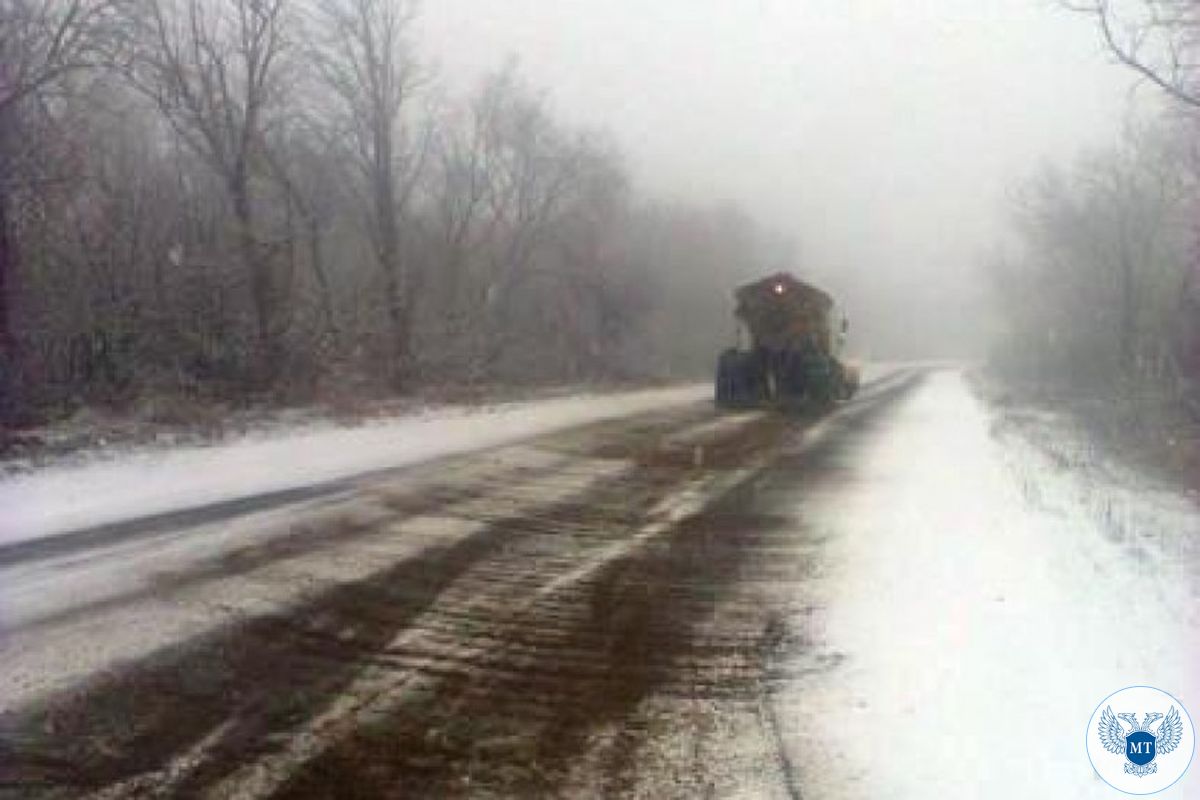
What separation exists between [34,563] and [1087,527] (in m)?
8.94

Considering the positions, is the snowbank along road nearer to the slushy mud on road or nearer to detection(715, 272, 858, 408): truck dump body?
the slushy mud on road

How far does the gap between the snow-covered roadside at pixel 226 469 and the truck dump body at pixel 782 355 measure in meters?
8.71

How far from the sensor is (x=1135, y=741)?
4477 millimetres

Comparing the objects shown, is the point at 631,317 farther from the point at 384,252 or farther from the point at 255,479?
the point at 255,479

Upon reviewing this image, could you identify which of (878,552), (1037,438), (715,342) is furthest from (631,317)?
(878,552)

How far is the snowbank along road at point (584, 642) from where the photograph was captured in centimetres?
461

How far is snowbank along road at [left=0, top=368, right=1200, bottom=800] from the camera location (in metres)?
4.61

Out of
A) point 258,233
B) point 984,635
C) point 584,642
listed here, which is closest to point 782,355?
point 258,233

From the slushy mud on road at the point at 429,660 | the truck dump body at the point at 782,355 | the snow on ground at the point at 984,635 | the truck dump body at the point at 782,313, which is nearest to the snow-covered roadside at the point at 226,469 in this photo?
the slushy mud on road at the point at 429,660
